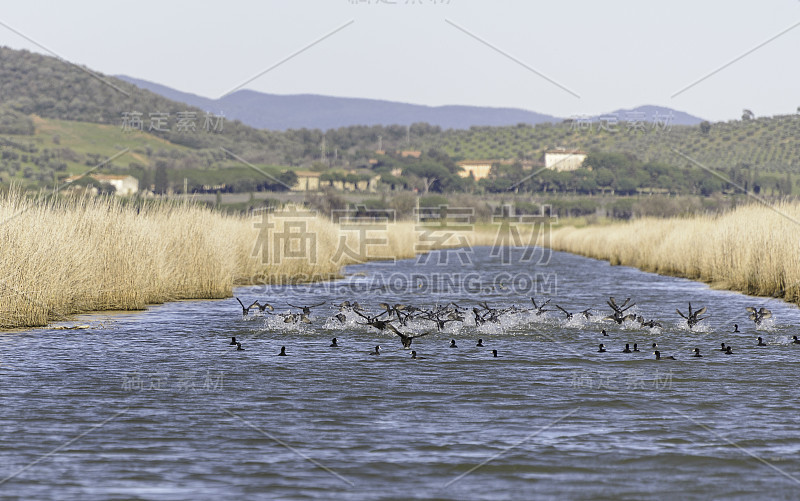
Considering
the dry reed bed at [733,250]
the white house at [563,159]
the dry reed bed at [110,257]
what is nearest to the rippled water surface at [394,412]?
the dry reed bed at [110,257]

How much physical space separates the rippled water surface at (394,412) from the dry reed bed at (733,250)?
169 inches

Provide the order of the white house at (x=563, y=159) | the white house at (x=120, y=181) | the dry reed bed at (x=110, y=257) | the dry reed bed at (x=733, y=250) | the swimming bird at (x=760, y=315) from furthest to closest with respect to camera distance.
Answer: the white house at (x=563, y=159) → the white house at (x=120, y=181) → the dry reed bed at (x=733, y=250) → the swimming bird at (x=760, y=315) → the dry reed bed at (x=110, y=257)

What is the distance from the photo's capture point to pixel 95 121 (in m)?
121

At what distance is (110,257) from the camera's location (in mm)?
19688

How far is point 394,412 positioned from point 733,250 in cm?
1886

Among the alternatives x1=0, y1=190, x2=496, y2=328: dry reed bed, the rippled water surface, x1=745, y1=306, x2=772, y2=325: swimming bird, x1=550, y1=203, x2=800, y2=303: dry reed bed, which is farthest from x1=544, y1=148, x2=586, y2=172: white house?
the rippled water surface

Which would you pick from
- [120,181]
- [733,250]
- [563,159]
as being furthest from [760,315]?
[563,159]

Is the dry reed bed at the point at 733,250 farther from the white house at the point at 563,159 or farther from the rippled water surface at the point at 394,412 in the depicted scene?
the white house at the point at 563,159

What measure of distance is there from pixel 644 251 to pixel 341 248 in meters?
12.7

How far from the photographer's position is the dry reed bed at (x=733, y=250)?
22734mm

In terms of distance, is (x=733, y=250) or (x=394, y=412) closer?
(x=394, y=412)

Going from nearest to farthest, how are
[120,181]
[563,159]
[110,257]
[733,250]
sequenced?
[110,257]
[733,250]
[120,181]
[563,159]

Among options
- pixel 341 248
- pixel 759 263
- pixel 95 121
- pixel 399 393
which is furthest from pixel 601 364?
pixel 95 121

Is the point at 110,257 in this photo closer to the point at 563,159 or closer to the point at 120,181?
the point at 120,181
